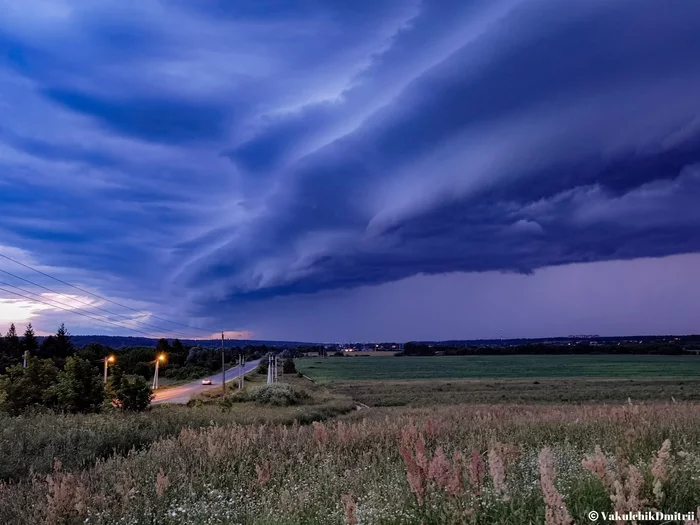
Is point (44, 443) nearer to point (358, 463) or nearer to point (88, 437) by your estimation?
point (88, 437)

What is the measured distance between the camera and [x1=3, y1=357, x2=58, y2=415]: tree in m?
21.5

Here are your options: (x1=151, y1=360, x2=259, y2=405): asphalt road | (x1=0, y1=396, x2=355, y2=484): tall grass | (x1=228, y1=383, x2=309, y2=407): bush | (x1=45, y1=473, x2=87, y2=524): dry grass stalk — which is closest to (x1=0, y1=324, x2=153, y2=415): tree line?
(x1=151, y1=360, x2=259, y2=405): asphalt road

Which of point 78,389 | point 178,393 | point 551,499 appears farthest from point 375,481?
point 178,393

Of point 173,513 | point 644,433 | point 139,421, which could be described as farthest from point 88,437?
point 644,433

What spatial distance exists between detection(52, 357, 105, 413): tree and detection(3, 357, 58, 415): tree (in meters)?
0.58

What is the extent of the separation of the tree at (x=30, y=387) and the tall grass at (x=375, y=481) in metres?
18.5

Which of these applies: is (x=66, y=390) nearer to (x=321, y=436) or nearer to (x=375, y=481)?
(x=321, y=436)

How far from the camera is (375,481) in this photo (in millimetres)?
4613

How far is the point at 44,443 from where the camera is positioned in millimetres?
10117

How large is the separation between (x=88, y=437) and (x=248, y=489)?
7.64 m

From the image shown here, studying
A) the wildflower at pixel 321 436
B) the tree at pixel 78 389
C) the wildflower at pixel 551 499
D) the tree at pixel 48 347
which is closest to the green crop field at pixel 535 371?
the tree at pixel 48 347

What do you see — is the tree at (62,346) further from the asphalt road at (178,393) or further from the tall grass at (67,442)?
the tall grass at (67,442)

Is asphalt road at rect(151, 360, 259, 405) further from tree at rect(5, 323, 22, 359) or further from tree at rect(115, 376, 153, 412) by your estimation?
tree at rect(5, 323, 22, 359)

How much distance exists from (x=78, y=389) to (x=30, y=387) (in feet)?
9.81
